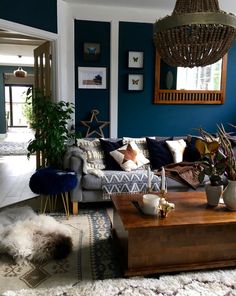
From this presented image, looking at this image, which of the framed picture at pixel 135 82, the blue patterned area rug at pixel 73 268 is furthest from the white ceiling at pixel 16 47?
the blue patterned area rug at pixel 73 268

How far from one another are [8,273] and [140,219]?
42.9 inches

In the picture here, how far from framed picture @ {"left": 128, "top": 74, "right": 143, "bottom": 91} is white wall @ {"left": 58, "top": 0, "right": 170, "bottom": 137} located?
0.75 ft

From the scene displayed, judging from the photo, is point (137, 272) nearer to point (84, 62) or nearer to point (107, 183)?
point (107, 183)

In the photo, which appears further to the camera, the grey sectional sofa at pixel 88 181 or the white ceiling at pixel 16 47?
the white ceiling at pixel 16 47

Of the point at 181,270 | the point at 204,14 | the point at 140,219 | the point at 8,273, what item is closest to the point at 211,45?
the point at 204,14

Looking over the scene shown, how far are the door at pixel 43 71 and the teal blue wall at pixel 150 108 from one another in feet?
3.64

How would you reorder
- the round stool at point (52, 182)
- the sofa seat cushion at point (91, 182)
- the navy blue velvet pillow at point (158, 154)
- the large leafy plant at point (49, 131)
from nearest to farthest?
the round stool at point (52, 182) → the sofa seat cushion at point (91, 182) → the large leafy plant at point (49, 131) → the navy blue velvet pillow at point (158, 154)

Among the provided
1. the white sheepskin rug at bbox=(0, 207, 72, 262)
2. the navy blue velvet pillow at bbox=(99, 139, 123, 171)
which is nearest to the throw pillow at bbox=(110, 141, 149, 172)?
the navy blue velvet pillow at bbox=(99, 139, 123, 171)

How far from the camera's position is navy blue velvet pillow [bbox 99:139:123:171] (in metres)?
3.85

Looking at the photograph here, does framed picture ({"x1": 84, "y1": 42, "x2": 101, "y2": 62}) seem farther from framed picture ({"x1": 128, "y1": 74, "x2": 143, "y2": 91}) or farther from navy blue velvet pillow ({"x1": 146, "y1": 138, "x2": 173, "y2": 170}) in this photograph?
navy blue velvet pillow ({"x1": 146, "y1": 138, "x2": 173, "y2": 170})

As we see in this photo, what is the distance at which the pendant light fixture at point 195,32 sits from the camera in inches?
76.0

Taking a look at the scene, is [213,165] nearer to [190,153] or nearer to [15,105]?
[190,153]

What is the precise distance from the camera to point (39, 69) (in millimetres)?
4902

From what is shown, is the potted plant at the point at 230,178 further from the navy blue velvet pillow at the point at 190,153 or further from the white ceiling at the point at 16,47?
the white ceiling at the point at 16,47
